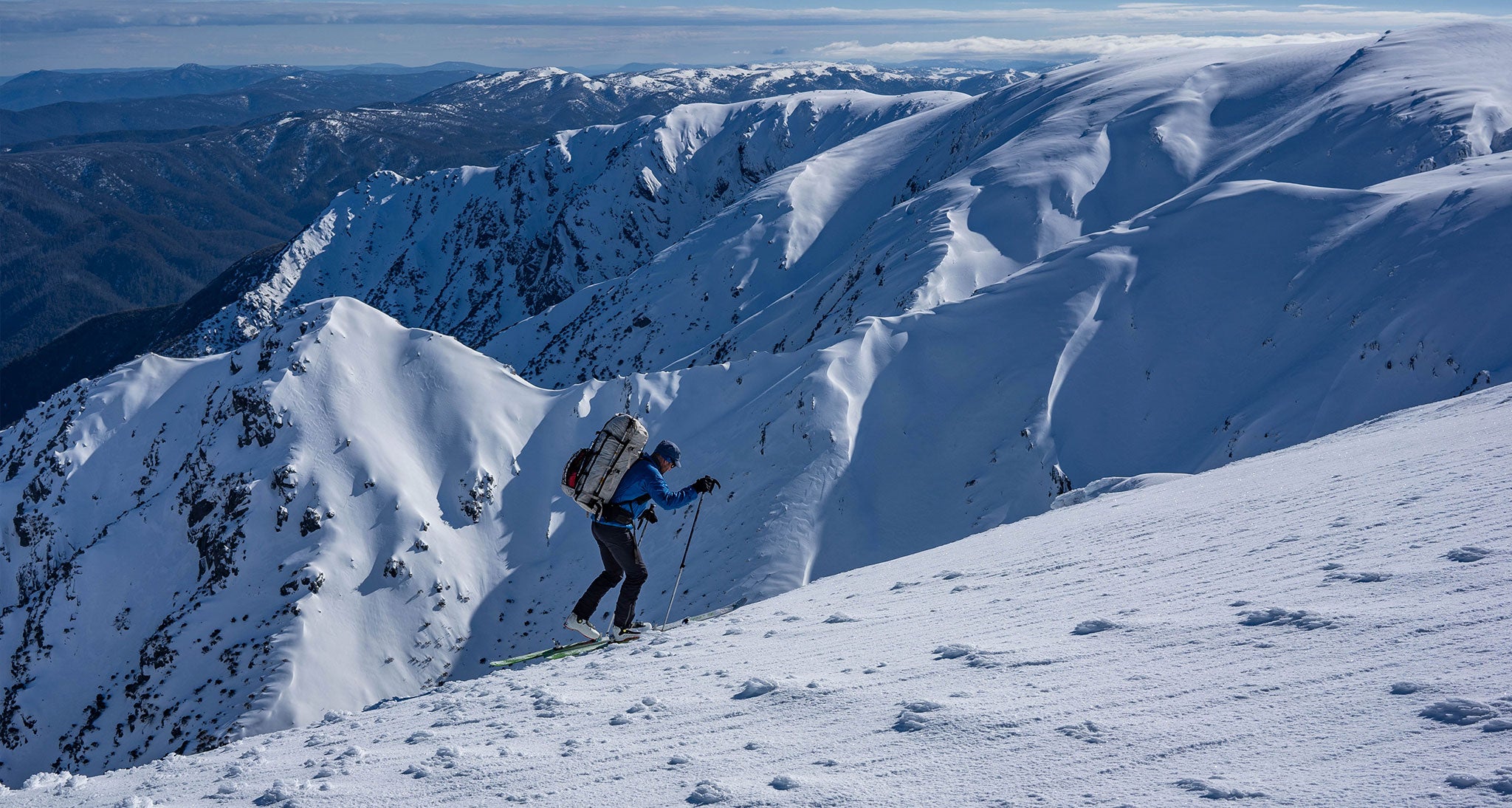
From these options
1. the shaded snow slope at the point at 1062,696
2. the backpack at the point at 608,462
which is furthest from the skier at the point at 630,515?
the shaded snow slope at the point at 1062,696

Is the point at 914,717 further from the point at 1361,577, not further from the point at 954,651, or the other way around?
the point at 1361,577

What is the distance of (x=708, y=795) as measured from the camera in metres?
4.72

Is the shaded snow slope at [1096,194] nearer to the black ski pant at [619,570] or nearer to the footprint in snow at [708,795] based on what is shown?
the black ski pant at [619,570]

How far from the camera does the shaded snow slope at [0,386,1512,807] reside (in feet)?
13.5

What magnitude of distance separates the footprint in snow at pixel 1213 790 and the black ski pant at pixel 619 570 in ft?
24.5

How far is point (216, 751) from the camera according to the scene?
7.92m

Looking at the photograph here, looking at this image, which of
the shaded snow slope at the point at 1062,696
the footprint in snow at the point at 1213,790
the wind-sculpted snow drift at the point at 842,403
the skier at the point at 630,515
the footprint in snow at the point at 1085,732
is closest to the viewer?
the footprint in snow at the point at 1213,790

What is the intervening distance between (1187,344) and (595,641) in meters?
29.5

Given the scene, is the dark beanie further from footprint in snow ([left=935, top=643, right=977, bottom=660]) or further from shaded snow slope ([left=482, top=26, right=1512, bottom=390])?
shaded snow slope ([left=482, top=26, right=1512, bottom=390])

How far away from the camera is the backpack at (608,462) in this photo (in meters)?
10.4

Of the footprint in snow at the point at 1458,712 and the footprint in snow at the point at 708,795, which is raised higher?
the footprint in snow at the point at 1458,712

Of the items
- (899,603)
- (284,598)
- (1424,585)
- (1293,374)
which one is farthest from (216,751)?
(284,598)

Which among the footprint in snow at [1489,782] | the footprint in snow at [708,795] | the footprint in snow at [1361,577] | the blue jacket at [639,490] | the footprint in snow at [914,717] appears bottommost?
the blue jacket at [639,490]

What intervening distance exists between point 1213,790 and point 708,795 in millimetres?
2599
